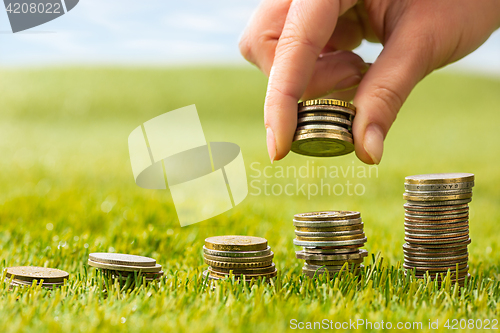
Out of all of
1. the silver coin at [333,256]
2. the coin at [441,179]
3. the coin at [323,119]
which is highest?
the coin at [323,119]

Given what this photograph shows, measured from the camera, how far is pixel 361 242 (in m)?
2.54

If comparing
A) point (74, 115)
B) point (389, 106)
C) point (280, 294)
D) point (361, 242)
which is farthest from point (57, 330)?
point (74, 115)

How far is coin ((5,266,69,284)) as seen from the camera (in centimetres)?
233

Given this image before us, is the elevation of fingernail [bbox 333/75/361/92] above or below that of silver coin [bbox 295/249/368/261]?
above

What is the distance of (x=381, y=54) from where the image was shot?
9.12ft

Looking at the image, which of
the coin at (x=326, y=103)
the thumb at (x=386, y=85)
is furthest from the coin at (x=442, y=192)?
the coin at (x=326, y=103)

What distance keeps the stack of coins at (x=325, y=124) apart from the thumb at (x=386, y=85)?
79mm

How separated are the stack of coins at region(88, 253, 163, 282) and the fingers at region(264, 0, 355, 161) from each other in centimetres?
95

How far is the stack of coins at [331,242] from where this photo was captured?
251 cm

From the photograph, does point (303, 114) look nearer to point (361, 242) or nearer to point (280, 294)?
point (361, 242)

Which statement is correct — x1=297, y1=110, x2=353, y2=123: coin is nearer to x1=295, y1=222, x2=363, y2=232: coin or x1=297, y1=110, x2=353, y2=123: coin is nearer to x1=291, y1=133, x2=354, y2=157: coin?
x1=291, y1=133, x2=354, y2=157: coin

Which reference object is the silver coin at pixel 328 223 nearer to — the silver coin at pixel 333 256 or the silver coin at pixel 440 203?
the silver coin at pixel 333 256

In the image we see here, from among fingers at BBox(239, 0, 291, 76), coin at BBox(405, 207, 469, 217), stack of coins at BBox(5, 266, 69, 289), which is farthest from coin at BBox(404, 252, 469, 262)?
stack of coins at BBox(5, 266, 69, 289)

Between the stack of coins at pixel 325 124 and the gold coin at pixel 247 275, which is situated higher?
the stack of coins at pixel 325 124
